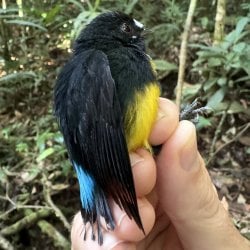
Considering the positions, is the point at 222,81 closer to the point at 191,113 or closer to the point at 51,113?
the point at 51,113

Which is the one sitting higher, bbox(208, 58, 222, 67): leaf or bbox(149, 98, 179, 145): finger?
bbox(149, 98, 179, 145): finger

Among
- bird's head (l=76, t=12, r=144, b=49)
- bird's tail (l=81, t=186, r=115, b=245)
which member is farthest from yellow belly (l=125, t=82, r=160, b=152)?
bird's head (l=76, t=12, r=144, b=49)

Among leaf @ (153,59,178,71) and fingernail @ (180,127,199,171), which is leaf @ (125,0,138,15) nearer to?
leaf @ (153,59,178,71)

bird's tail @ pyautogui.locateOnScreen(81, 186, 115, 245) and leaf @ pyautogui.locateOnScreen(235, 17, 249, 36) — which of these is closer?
bird's tail @ pyautogui.locateOnScreen(81, 186, 115, 245)

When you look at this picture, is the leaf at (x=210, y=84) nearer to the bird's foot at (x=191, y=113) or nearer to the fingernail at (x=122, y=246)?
the bird's foot at (x=191, y=113)

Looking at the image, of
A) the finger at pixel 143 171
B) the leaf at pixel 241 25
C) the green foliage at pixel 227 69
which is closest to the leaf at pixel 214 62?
the green foliage at pixel 227 69

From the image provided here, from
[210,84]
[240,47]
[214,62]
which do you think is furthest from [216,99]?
[240,47]

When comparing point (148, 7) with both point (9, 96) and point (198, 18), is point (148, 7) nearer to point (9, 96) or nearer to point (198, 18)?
point (198, 18)

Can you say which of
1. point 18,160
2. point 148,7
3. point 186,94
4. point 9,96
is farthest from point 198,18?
point 18,160
